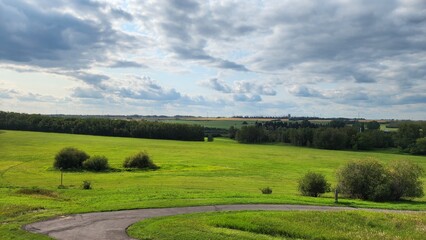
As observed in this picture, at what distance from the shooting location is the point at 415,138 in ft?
496

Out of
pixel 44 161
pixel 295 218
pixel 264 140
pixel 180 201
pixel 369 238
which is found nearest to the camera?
pixel 369 238

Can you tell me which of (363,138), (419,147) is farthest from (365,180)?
(363,138)

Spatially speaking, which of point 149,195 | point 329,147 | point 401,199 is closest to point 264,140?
point 329,147

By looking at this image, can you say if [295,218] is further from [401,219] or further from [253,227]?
[401,219]

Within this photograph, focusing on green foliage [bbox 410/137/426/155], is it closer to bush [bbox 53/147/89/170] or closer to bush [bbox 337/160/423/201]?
bush [bbox 337/160/423/201]

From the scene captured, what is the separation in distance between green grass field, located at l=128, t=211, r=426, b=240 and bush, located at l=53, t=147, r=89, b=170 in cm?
6009

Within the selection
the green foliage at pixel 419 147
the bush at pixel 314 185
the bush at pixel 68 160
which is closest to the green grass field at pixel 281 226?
the bush at pixel 314 185

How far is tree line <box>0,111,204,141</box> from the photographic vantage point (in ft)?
569

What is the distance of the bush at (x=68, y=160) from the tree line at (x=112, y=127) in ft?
308

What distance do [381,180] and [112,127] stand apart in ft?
490

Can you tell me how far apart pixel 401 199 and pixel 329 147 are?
12030 cm

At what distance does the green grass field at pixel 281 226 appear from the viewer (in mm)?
19375

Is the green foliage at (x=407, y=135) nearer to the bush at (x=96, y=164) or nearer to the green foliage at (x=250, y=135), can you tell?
the green foliage at (x=250, y=135)

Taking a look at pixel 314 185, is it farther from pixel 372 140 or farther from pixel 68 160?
pixel 372 140
